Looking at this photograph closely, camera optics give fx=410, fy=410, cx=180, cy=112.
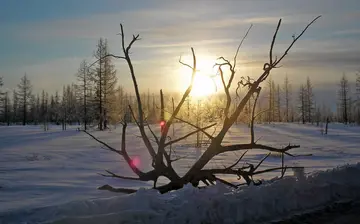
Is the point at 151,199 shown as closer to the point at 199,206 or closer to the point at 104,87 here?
the point at 199,206

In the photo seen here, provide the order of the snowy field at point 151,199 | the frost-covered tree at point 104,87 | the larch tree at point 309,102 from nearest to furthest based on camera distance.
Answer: the snowy field at point 151,199
the frost-covered tree at point 104,87
the larch tree at point 309,102

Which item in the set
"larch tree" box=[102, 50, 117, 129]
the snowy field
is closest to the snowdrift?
the snowy field

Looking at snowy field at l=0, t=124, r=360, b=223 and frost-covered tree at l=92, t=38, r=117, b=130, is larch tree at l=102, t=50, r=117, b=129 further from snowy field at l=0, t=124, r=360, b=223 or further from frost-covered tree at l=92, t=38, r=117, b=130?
snowy field at l=0, t=124, r=360, b=223

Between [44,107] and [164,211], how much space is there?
Answer: 123 metres

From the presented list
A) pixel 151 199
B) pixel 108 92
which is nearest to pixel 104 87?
pixel 108 92

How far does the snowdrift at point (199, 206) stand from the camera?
18.1 feet

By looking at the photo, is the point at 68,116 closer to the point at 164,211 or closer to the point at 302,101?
the point at 302,101

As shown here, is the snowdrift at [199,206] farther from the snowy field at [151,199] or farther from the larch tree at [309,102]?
the larch tree at [309,102]

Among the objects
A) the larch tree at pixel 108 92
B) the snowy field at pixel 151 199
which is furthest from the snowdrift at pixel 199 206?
the larch tree at pixel 108 92

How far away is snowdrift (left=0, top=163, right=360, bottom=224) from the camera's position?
→ 5512 mm

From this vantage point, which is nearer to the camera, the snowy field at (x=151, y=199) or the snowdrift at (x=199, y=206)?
the snowdrift at (x=199, y=206)

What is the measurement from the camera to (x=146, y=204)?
5887 mm

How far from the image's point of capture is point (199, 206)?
6172 millimetres

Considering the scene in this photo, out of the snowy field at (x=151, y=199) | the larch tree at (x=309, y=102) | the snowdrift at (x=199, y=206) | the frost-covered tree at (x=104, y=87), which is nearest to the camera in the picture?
the snowdrift at (x=199, y=206)
